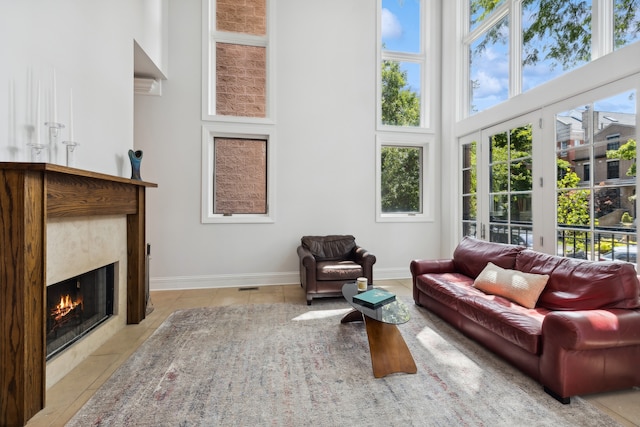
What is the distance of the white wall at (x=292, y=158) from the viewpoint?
4371 millimetres

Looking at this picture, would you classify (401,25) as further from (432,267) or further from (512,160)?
(432,267)

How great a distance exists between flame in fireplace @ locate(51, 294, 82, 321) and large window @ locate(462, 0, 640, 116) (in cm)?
504

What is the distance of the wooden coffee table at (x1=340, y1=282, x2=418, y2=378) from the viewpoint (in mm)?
2119

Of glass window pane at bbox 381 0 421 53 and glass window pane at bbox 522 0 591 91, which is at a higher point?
glass window pane at bbox 381 0 421 53

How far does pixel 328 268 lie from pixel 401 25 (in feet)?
14.1

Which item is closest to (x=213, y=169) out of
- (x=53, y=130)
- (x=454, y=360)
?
(x=53, y=130)

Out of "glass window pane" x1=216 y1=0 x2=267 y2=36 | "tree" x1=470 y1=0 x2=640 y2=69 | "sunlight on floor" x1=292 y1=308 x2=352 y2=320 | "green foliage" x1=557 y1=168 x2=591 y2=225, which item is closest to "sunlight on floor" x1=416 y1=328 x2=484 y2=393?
"sunlight on floor" x1=292 y1=308 x2=352 y2=320

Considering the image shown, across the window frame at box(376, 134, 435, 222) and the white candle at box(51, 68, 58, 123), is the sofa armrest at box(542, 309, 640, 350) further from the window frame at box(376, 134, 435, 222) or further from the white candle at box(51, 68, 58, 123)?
the white candle at box(51, 68, 58, 123)

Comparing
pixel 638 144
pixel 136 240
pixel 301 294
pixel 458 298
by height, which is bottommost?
pixel 301 294

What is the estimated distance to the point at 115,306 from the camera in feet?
9.49

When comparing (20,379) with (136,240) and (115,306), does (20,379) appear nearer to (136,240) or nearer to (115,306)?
(115,306)

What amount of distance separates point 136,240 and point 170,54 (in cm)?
284

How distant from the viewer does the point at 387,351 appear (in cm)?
219

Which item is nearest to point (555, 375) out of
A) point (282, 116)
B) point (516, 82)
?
point (516, 82)
